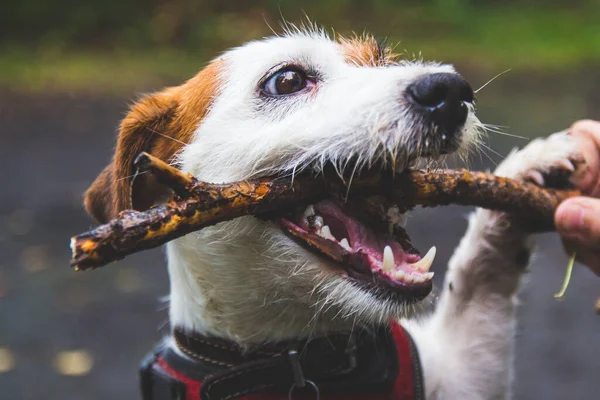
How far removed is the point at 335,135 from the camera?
6.89 ft

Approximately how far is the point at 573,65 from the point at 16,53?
11.1 meters

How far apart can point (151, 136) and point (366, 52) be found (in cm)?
83

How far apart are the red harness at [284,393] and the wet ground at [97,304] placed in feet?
2.93

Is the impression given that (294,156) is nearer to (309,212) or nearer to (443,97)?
(309,212)

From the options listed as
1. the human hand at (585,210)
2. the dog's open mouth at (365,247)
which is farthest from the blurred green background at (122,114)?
the dog's open mouth at (365,247)

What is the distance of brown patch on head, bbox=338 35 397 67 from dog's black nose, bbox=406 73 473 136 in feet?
1.80

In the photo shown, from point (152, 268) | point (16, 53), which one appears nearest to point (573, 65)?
point (152, 268)

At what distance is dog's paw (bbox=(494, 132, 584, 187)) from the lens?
251 centimetres

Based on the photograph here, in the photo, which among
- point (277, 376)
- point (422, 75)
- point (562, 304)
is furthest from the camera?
point (562, 304)

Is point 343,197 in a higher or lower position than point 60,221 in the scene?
higher

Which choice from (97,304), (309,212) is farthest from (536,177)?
(97,304)

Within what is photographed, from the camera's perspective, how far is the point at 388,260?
2.03 m

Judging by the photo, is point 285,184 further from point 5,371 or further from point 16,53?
point 16,53

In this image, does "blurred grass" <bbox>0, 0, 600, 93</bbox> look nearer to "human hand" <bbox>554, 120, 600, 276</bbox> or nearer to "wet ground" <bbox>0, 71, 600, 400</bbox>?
"wet ground" <bbox>0, 71, 600, 400</bbox>
